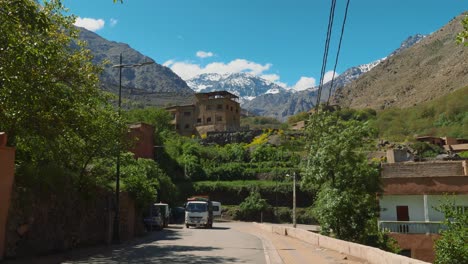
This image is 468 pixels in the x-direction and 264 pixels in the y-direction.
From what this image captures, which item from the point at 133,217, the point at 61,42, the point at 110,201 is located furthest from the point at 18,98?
the point at 133,217

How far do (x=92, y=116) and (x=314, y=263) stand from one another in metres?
11.2

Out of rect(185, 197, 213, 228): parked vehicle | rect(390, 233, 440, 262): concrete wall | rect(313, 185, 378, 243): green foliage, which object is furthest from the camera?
rect(185, 197, 213, 228): parked vehicle

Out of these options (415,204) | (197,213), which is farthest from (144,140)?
(415,204)

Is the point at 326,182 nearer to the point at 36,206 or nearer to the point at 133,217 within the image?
the point at 133,217

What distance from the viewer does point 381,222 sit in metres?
30.4

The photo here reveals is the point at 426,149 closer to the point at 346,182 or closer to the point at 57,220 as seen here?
the point at 346,182

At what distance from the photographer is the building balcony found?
94.7 feet

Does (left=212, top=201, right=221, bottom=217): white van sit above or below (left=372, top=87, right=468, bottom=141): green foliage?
below

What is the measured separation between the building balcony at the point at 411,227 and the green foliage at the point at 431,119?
82684mm

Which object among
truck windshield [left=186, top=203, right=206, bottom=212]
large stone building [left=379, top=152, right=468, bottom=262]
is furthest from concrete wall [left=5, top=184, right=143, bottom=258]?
large stone building [left=379, top=152, right=468, bottom=262]

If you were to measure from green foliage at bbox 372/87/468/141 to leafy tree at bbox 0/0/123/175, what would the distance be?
9814 cm

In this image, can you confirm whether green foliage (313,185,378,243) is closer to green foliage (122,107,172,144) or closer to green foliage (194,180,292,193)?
green foliage (194,180,292,193)

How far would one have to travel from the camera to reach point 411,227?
96.6ft

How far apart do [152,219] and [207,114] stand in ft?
241
